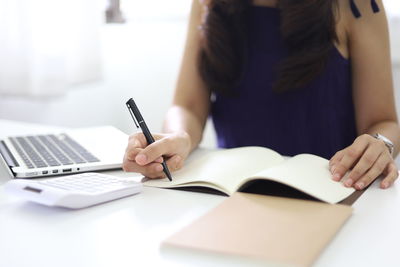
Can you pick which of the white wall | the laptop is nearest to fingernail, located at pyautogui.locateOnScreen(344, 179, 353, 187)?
the laptop

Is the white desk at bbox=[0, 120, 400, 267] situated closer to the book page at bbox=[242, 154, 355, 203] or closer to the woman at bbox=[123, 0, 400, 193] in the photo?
the book page at bbox=[242, 154, 355, 203]

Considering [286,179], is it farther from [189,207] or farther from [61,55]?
[61,55]

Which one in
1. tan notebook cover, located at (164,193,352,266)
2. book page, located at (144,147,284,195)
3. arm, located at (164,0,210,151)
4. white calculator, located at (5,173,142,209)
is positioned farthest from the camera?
arm, located at (164,0,210,151)

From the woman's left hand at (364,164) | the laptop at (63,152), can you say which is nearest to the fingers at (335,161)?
the woman's left hand at (364,164)

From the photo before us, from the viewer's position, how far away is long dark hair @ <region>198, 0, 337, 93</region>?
1.26 m

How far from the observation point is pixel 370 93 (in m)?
1.22

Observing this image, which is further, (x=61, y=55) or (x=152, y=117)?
(x=152, y=117)

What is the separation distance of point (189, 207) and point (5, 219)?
25cm

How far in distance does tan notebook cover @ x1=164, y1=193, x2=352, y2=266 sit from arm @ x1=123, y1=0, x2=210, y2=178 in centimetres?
18

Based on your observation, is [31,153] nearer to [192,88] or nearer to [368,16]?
[192,88]

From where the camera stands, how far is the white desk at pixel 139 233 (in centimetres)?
57

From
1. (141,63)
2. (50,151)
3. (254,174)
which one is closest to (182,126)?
(50,151)

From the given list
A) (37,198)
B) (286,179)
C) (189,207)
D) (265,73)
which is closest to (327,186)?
(286,179)

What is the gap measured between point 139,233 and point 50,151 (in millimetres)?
423
